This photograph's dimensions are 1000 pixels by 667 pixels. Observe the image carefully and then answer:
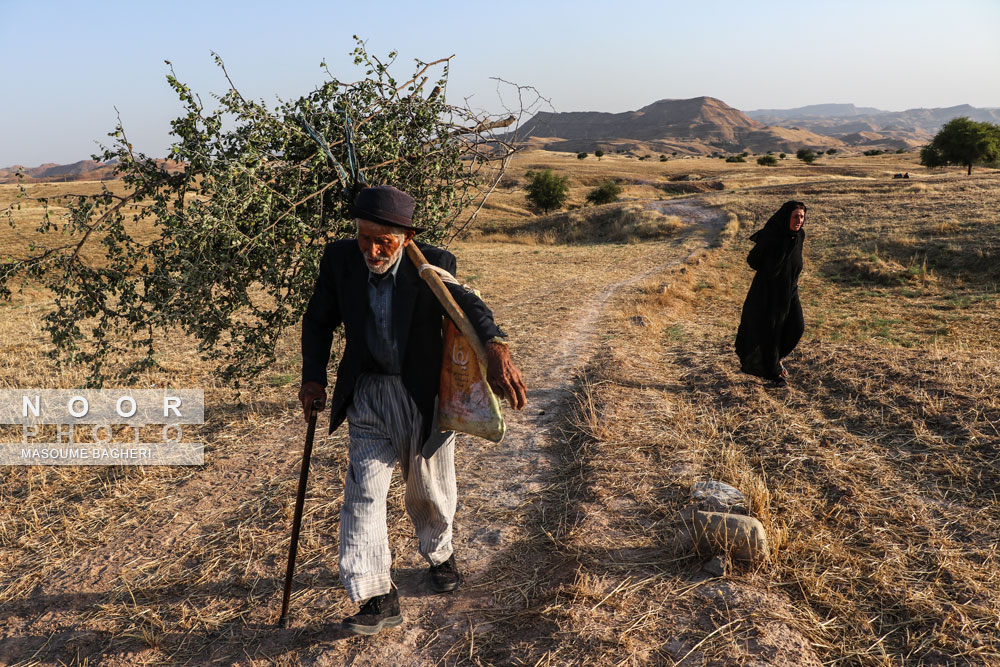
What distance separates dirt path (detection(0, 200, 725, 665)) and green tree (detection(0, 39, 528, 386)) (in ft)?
4.34

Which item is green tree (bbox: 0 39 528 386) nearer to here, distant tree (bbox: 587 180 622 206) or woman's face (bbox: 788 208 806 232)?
woman's face (bbox: 788 208 806 232)

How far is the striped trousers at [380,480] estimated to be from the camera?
2982 mm

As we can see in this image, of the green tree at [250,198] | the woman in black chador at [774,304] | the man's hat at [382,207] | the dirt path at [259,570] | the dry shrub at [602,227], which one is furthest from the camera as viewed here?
the dry shrub at [602,227]

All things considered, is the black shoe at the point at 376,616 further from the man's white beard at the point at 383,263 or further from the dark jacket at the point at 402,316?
the man's white beard at the point at 383,263

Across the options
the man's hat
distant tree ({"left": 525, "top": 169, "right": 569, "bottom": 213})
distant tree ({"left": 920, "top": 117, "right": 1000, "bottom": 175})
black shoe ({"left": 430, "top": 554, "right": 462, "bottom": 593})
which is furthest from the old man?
distant tree ({"left": 920, "top": 117, "right": 1000, "bottom": 175})

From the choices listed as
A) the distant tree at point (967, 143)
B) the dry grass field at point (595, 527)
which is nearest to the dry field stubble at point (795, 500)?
the dry grass field at point (595, 527)

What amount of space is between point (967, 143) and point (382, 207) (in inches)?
2093

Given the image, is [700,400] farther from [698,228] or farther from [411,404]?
[698,228]

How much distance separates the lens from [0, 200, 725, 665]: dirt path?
10.2 ft

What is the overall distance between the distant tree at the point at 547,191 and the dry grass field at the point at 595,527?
29872mm

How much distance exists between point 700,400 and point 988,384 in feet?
9.03

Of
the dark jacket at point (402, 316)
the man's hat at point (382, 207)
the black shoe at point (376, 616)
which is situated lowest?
the black shoe at point (376, 616)

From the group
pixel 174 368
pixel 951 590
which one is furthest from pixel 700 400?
pixel 174 368

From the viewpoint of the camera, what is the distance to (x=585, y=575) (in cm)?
338
